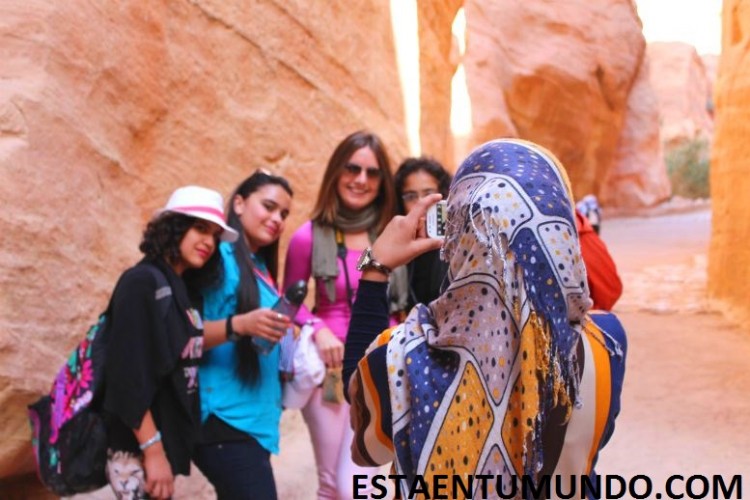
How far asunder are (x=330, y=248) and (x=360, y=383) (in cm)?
129

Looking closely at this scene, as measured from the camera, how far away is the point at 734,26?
23.7 ft

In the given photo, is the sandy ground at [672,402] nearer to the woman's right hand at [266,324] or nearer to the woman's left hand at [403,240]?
the woman's right hand at [266,324]

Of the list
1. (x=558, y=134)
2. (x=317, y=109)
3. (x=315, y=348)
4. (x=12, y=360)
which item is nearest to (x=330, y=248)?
(x=315, y=348)

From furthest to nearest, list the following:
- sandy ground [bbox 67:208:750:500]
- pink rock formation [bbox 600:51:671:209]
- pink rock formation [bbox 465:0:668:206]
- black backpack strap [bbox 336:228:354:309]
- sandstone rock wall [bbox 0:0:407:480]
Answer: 1. pink rock formation [bbox 600:51:671:209]
2. pink rock formation [bbox 465:0:668:206]
3. sandy ground [bbox 67:208:750:500]
4. sandstone rock wall [bbox 0:0:407:480]
5. black backpack strap [bbox 336:228:354:309]

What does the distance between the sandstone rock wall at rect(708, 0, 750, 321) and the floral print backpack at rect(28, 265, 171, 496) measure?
597cm

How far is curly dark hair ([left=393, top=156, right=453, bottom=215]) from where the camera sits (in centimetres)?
282

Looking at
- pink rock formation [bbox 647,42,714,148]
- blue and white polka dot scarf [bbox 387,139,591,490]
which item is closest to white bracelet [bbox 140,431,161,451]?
blue and white polka dot scarf [bbox 387,139,591,490]

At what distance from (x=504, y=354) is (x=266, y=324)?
1.18 m

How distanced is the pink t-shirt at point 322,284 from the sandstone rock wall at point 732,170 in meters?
5.12

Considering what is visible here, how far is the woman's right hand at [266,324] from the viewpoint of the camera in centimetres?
234

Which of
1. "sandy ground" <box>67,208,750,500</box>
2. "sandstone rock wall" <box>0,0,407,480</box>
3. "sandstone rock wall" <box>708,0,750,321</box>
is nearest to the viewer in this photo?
"sandstone rock wall" <box>0,0,407,480</box>

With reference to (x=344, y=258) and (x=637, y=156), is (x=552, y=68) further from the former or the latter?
(x=344, y=258)

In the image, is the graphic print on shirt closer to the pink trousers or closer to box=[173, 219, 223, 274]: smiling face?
box=[173, 219, 223, 274]: smiling face

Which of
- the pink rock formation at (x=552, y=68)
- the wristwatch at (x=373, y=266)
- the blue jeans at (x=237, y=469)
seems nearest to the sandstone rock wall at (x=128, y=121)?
the blue jeans at (x=237, y=469)
